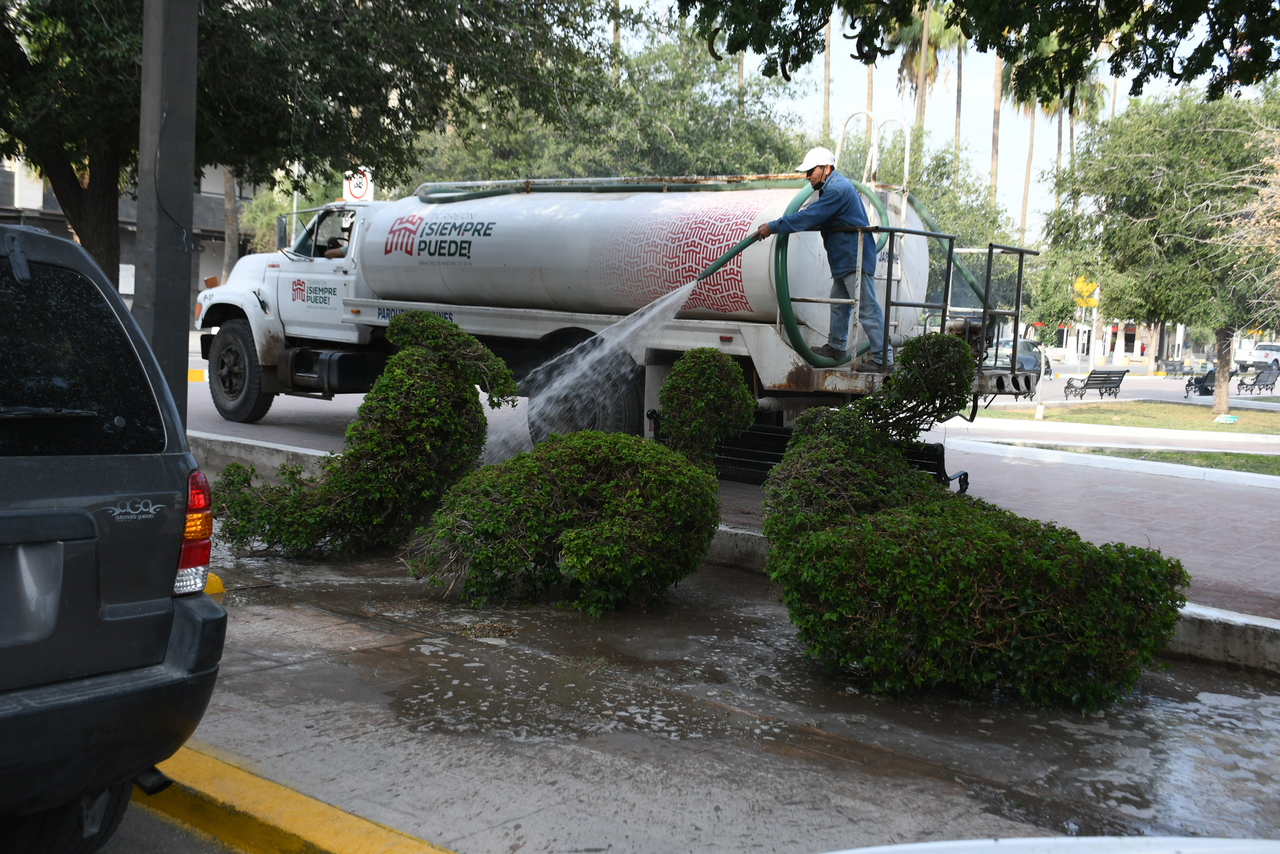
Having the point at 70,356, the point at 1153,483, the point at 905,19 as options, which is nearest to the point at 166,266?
the point at 70,356

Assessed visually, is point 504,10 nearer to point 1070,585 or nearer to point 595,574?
point 595,574

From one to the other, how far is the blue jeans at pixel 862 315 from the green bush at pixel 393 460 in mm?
3258

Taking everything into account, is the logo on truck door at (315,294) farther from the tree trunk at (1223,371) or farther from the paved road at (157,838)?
the tree trunk at (1223,371)

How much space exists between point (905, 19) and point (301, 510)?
16.5 feet

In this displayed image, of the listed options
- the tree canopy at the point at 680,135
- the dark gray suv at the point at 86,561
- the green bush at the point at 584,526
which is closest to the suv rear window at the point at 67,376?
the dark gray suv at the point at 86,561

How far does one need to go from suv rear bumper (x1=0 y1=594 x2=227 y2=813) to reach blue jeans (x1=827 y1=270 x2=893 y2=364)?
22.0 ft

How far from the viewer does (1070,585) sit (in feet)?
14.3

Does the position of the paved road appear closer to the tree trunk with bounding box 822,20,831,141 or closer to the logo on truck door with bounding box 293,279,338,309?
the logo on truck door with bounding box 293,279,338,309

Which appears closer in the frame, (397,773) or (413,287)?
(397,773)

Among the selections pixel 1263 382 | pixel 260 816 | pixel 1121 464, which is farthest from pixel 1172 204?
pixel 260 816

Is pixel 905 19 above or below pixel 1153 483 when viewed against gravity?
above

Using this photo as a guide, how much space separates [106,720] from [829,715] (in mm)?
2752

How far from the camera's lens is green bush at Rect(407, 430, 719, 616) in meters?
5.57

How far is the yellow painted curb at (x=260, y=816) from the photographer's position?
3.10 metres
